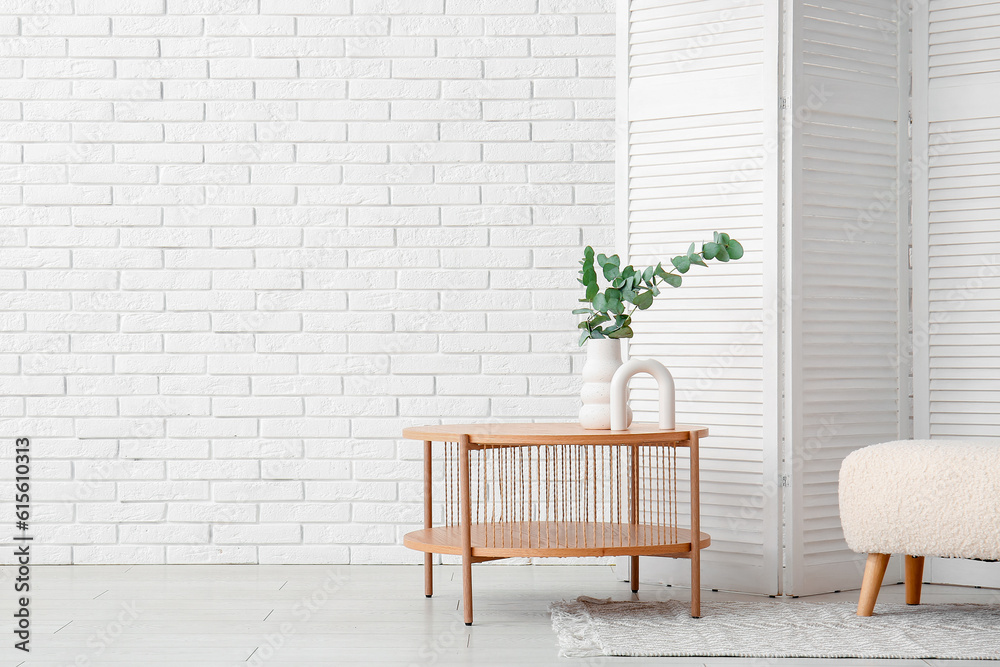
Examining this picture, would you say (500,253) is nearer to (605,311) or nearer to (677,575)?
(605,311)

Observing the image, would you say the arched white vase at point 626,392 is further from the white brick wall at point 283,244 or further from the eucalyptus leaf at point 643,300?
the white brick wall at point 283,244

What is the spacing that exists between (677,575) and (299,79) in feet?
6.09

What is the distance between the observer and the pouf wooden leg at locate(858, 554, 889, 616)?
7.62ft

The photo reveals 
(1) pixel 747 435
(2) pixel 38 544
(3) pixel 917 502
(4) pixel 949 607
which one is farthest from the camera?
(2) pixel 38 544

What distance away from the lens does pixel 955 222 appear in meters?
2.81

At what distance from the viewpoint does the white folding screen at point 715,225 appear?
104 inches

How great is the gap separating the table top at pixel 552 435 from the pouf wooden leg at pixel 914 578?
0.62m

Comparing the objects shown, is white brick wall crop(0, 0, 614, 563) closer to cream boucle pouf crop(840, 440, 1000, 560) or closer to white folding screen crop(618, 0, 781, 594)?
white folding screen crop(618, 0, 781, 594)

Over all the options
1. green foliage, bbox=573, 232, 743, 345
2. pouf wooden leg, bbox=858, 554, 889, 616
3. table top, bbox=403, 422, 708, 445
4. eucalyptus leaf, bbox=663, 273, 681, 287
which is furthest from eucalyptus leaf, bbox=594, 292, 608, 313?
pouf wooden leg, bbox=858, 554, 889, 616

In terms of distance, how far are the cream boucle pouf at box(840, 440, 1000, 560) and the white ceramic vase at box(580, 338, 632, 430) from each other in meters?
0.57

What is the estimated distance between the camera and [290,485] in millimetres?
3078

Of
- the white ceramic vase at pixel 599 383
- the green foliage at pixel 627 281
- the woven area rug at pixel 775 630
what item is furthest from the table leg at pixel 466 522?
the green foliage at pixel 627 281

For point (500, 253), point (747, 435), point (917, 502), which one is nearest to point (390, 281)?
point (500, 253)

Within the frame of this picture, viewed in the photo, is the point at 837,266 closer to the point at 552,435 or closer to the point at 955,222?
the point at 955,222
